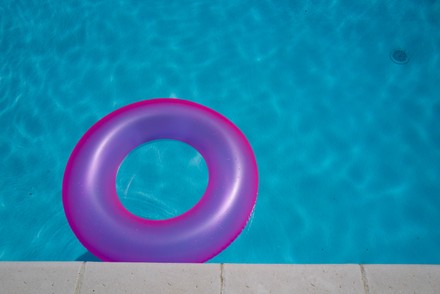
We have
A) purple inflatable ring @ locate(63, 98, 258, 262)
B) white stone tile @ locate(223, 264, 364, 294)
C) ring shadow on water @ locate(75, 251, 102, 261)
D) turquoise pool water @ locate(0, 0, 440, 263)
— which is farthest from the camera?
turquoise pool water @ locate(0, 0, 440, 263)

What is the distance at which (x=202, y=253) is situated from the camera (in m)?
2.58

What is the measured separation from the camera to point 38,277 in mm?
2266

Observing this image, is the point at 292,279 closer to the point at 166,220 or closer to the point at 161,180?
the point at 166,220

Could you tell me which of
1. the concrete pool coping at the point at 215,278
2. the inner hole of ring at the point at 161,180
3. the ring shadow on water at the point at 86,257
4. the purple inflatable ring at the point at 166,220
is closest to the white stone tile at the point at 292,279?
the concrete pool coping at the point at 215,278

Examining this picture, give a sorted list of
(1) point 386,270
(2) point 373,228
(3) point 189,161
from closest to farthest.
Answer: (1) point 386,270, (2) point 373,228, (3) point 189,161

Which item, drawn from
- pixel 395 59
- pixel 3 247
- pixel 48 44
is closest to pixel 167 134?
pixel 3 247

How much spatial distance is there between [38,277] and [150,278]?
72cm

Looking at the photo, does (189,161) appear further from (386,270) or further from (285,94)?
(386,270)

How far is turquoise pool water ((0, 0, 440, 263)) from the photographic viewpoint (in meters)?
3.30

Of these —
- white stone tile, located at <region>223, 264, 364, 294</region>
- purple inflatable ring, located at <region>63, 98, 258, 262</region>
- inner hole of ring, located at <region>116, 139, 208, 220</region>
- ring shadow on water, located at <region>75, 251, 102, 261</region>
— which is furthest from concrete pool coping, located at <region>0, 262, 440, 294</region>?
inner hole of ring, located at <region>116, 139, 208, 220</region>

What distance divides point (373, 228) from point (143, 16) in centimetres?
356

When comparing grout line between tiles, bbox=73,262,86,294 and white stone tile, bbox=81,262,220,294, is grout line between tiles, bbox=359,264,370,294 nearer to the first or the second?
white stone tile, bbox=81,262,220,294

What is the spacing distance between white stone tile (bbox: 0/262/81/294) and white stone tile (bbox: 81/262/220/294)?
102 mm

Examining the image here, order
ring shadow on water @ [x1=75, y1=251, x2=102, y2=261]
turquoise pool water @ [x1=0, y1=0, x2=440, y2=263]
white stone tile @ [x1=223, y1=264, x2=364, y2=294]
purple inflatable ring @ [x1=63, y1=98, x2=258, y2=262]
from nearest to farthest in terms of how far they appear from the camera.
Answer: white stone tile @ [x1=223, y1=264, x2=364, y2=294]
purple inflatable ring @ [x1=63, y1=98, x2=258, y2=262]
ring shadow on water @ [x1=75, y1=251, x2=102, y2=261]
turquoise pool water @ [x1=0, y1=0, x2=440, y2=263]
